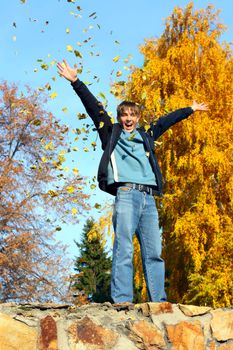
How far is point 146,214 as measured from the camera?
4277 millimetres

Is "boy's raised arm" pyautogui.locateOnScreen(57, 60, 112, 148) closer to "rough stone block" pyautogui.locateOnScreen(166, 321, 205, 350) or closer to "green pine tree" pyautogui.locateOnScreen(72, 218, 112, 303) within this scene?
"rough stone block" pyautogui.locateOnScreen(166, 321, 205, 350)

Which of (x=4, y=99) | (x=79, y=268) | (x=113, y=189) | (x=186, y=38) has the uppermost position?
(x=186, y=38)

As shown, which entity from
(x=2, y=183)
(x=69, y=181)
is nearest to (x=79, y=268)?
(x=69, y=181)

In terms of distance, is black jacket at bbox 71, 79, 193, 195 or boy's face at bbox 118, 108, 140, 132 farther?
boy's face at bbox 118, 108, 140, 132

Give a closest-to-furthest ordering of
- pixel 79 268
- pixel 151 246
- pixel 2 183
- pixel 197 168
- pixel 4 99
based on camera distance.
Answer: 1. pixel 151 246
2. pixel 197 168
3. pixel 2 183
4. pixel 4 99
5. pixel 79 268

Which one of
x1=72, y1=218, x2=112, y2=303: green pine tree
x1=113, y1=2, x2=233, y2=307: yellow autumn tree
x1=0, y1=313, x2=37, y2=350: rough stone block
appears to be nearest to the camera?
x1=0, y1=313, x2=37, y2=350: rough stone block

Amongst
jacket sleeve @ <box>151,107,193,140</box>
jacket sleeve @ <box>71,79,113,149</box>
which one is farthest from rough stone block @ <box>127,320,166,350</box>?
jacket sleeve @ <box>151,107,193,140</box>

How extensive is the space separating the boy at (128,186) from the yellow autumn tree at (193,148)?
9.10 m

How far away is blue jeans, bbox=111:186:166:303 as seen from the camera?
4.08 meters

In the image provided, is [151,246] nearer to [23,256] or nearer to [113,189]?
[113,189]

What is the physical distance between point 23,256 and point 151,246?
44.4ft

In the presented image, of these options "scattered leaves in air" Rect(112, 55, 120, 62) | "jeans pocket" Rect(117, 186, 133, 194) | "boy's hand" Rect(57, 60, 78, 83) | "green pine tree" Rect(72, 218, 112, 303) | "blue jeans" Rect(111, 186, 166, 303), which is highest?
"scattered leaves in air" Rect(112, 55, 120, 62)

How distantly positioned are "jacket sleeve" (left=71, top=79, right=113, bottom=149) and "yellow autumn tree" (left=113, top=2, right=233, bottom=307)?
9.16 meters

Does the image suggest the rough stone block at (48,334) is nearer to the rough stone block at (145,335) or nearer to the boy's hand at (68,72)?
the rough stone block at (145,335)
